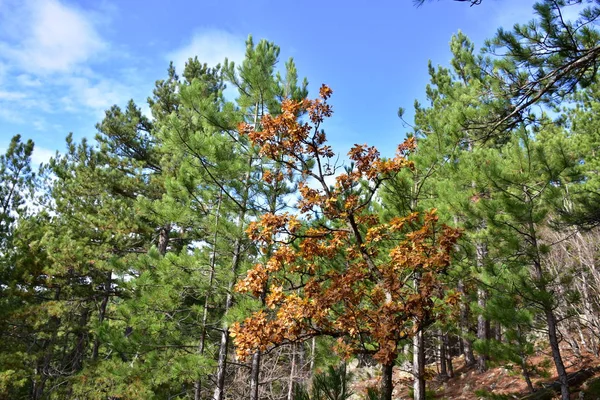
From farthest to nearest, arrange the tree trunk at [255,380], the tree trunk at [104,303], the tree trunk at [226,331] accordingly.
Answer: the tree trunk at [104,303]
the tree trunk at [226,331]
the tree trunk at [255,380]

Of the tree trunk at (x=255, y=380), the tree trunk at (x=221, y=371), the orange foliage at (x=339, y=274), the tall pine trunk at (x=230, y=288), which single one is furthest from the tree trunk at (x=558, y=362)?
the tree trunk at (x=221, y=371)

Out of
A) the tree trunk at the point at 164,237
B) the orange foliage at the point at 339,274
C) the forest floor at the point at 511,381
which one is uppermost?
the tree trunk at the point at 164,237

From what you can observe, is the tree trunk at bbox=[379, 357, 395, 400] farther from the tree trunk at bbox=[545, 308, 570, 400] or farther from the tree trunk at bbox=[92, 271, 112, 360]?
the tree trunk at bbox=[92, 271, 112, 360]

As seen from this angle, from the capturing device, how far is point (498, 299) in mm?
6223

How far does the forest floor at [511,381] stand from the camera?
697 cm

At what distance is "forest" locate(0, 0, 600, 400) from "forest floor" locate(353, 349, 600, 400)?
0.25 ft

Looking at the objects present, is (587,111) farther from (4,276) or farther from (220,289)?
(4,276)

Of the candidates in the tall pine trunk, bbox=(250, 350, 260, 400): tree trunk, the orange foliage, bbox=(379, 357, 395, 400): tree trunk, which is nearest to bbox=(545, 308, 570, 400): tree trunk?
the orange foliage

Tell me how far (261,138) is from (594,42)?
393 cm

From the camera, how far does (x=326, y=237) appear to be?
5473 millimetres

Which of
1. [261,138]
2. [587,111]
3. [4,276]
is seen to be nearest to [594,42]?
[261,138]

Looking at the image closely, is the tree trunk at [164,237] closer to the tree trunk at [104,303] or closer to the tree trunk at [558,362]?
the tree trunk at [104,303]

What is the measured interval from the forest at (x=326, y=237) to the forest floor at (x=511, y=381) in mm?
76

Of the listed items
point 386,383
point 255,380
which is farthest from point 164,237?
point 386,383
